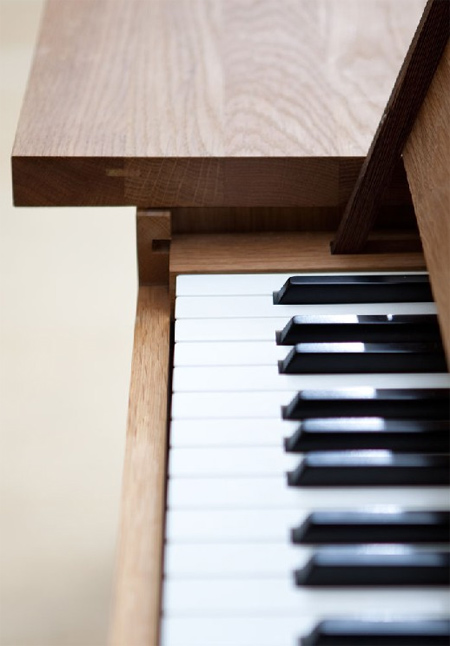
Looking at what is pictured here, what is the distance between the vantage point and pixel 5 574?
67.9 inches

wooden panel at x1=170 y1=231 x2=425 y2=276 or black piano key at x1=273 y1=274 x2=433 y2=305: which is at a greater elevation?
wooden panel at x1=170 y1=231 x2=425 y2=276

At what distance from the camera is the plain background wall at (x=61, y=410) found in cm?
169

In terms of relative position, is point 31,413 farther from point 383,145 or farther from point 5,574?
point 383,145

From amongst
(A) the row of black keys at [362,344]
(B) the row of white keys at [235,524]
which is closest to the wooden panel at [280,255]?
(A) the row of black keys at [362,344]

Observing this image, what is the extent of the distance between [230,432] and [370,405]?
0.13 meters

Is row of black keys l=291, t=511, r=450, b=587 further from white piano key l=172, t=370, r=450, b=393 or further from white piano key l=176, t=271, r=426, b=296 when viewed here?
white piano key l=176, t=271, r=426, b=296

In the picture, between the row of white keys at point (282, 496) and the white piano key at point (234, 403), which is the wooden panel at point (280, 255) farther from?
the row of white keys at point (282, 496)

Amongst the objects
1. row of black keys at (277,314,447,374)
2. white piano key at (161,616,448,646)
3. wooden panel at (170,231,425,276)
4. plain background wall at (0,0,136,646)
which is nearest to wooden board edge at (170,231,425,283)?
wooden panel at (170,231,425,276)

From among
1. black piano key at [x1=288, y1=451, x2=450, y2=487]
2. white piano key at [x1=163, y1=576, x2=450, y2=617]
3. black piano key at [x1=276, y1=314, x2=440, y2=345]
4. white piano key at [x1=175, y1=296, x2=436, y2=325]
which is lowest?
white piano key at [x1=163, y1=576, x2=450, y2=617]

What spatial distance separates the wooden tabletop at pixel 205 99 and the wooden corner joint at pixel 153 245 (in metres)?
0.02

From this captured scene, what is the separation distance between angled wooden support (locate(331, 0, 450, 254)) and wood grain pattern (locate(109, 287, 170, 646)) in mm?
233

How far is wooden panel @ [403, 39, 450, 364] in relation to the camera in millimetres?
917

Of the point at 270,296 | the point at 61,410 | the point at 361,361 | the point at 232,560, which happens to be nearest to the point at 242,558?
the point at 232,560

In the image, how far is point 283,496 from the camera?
865mm
